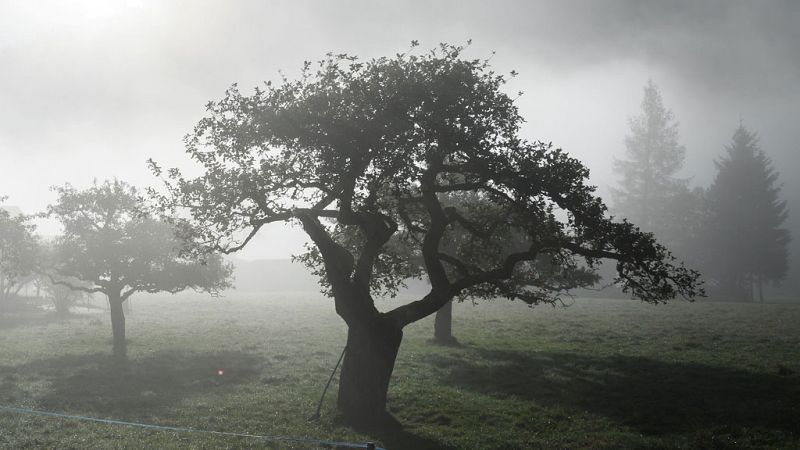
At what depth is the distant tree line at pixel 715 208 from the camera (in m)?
70.2

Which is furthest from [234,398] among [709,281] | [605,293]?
[709,281]

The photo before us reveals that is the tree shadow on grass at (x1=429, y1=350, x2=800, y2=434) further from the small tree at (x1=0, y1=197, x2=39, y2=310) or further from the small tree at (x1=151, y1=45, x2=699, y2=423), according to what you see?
the small tree at (x1=0, y1=197, x2=39, y2=310)

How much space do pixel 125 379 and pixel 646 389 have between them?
23621 mm

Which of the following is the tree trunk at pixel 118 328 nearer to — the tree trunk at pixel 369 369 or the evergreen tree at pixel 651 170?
the tree trunk at pixel 369 369

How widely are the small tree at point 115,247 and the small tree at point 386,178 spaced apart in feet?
55.6

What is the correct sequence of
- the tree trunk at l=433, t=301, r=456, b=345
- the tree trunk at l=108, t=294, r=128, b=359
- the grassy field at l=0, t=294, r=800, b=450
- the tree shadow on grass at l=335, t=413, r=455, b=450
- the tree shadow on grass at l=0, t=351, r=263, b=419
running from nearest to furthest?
the tree shadow on grass at l=335, t=413, r=455, b=450
the grassy field at l=0, t=294, r=800, b=450
the tree shadow on grass at l=0, t=351, r=263, b=419
the tree trunk at l=108, t=294, r=128, b=359
the tree trunk at l=433, t=301, r=456, b=345

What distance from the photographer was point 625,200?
296 ft

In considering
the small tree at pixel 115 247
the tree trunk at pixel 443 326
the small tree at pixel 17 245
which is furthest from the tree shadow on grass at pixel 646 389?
the small tree at pixel 17 245

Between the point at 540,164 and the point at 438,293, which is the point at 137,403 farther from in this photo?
the point at 540,164

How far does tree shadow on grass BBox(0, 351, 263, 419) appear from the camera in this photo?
19.8 meters

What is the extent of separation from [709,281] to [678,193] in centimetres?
1453

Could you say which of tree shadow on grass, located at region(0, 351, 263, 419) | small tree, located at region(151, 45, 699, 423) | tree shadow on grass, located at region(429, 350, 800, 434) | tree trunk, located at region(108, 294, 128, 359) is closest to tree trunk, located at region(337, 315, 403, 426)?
small tree, located at region(151, 45, 699, 423)

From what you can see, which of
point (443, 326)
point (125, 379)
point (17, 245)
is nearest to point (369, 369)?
point (125, 379)

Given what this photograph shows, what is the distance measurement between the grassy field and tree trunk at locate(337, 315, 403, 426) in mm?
852
